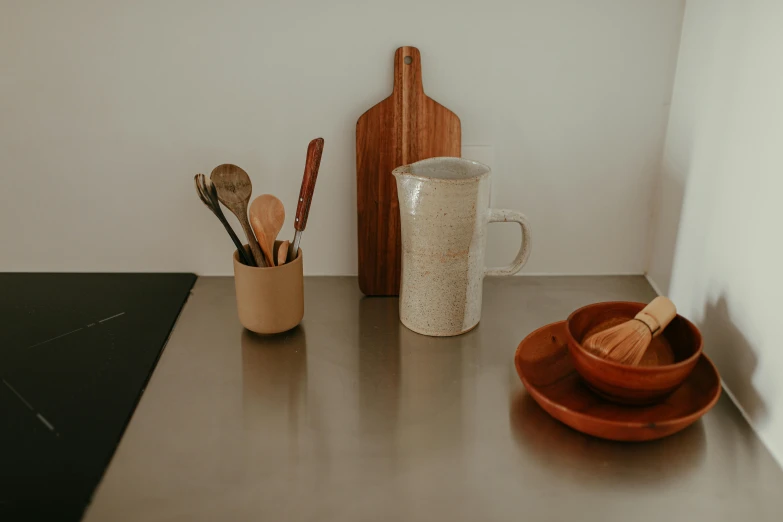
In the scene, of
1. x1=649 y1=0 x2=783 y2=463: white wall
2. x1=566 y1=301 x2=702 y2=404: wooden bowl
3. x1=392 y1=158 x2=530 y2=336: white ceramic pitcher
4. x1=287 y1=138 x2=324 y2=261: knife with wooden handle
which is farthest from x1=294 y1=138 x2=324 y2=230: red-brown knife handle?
x1=649 y1=0 x2=783 y2=463: white wall

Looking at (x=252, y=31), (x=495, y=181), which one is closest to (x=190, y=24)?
(x=252, y=31)

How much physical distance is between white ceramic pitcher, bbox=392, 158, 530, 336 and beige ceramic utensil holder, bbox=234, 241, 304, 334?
0.14 meters

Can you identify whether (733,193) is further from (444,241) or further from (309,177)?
(309,177)

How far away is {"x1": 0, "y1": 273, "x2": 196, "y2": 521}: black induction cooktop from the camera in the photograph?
70 cm

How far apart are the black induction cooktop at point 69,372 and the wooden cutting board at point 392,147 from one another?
11.6 inches

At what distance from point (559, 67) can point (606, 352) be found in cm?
45

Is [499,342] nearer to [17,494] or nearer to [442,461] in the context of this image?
[442,461]

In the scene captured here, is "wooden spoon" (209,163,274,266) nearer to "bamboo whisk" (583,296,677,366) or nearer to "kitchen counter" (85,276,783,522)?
"kitchen counter" (85,276,783,522)

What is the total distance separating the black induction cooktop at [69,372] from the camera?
70 cm

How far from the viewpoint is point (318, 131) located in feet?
3.44

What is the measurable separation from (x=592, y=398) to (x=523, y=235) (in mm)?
253

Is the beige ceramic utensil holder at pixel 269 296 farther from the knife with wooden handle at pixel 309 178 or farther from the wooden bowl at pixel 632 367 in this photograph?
the wooden bowl at pixel 632 367

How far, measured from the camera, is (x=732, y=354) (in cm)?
82

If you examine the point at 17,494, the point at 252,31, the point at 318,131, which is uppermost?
the point at 252,31
